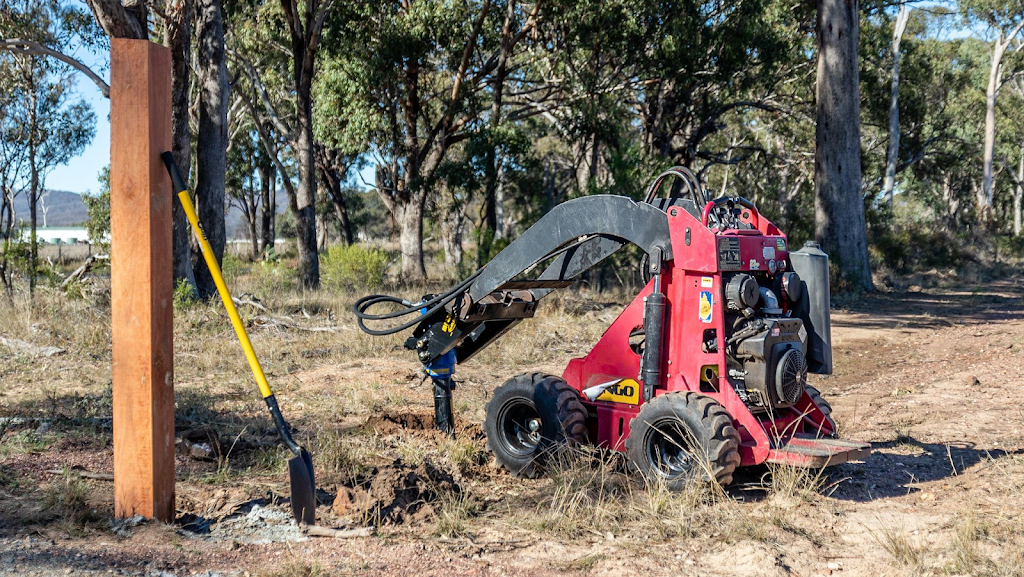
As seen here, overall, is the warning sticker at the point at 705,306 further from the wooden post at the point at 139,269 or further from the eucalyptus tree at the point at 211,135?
the eucalyptus tree at the point at 211,135

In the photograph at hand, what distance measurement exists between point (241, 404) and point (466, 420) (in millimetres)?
2149

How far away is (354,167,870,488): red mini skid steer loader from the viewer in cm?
514

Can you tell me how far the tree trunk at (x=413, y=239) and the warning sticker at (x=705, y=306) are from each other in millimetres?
19315

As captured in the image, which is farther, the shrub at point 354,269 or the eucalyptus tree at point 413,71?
the eucalyptus tree at point 413,71

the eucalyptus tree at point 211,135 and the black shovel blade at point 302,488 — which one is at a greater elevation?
the eucalyptus tree at point 211,135

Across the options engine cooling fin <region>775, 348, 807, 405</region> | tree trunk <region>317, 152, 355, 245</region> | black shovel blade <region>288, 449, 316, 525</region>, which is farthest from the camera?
tree trunk <region>317, 152, 355, 245</region>

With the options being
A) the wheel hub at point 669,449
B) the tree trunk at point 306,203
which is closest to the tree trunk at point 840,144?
the tree trunk at point 306,203

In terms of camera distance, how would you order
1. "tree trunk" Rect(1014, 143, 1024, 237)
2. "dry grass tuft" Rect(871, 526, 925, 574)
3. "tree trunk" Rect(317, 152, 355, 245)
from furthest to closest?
1. "tree trunk" Rect(1014, 143, 1024, 237)
2. "tree trunk" Rect(317, 152, 355, 245)
3. "dry grass tuft" Rect(871, 526, 925, 574)

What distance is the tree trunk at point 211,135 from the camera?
15.8 m

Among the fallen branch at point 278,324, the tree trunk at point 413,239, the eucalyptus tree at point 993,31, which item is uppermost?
the eucalyptus tree at point 993,31

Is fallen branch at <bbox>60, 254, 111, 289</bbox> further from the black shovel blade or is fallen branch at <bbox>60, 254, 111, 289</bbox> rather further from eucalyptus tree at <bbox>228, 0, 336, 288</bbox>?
the black shovel blade

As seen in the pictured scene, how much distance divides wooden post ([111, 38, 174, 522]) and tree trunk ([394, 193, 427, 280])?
19941 millimetres

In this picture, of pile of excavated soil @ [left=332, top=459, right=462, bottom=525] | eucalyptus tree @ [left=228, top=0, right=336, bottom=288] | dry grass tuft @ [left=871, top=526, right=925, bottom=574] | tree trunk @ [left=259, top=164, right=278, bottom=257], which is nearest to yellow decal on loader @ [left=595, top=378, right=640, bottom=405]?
pile of excavated soil @ [left=332, top=459, right=462, bottom=525]

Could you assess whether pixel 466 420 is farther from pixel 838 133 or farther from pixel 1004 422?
pixel 838 133
